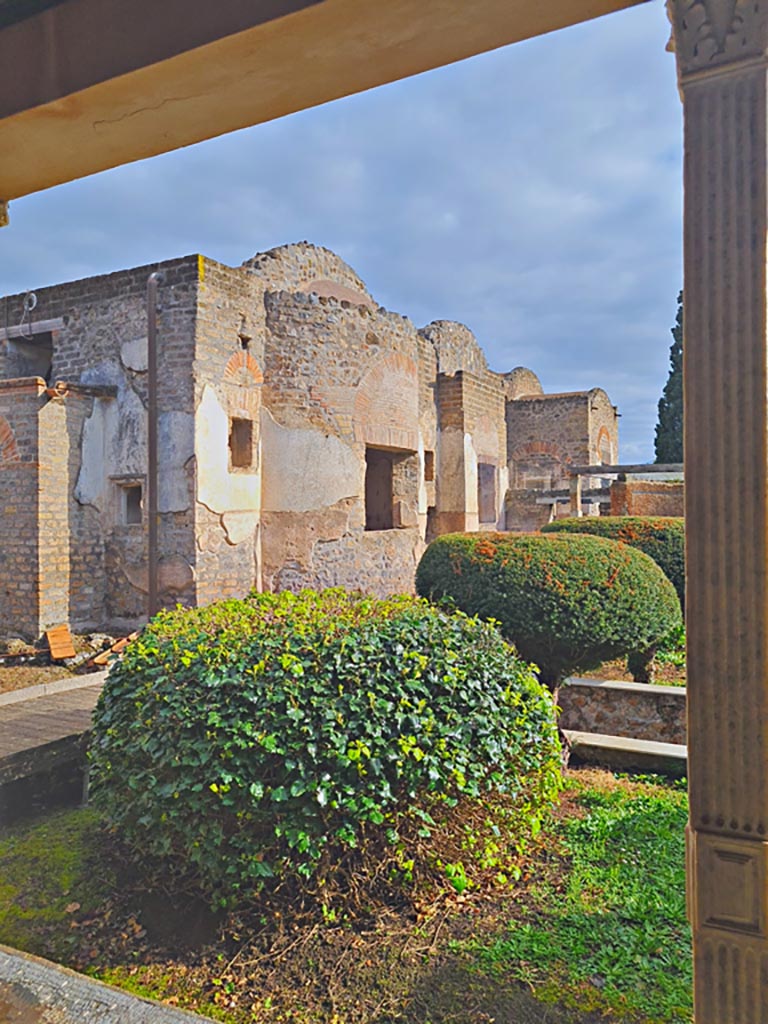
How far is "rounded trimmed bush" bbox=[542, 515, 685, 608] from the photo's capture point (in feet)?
27.0

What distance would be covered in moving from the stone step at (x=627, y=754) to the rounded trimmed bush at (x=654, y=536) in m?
3.52

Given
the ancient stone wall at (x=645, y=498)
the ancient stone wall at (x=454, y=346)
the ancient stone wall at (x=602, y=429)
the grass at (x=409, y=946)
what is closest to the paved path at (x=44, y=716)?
the grass at (x=409, y=946)

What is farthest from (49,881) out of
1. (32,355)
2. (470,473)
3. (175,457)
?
(470,473)

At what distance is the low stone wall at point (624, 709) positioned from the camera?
219 inches

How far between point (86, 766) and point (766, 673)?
12.7ft

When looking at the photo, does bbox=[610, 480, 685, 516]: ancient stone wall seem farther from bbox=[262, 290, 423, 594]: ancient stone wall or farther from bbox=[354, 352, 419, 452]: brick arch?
bbox=[262, 290, 423, 594]: ancient stone wall

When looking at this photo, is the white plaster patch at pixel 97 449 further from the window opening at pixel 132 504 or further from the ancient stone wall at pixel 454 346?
the ancient stone wall at pixel 454 346

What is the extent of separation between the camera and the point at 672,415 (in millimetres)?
19516

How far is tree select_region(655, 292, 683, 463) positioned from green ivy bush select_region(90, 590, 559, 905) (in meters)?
17.1

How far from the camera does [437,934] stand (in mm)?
2756

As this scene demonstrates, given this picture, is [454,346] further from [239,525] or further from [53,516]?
[53,516]

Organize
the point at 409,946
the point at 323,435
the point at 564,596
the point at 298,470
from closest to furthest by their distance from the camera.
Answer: the point at 409,946
the point at 564,596
the point at 298,470
the point at 323,435

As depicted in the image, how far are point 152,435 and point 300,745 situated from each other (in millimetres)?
6631

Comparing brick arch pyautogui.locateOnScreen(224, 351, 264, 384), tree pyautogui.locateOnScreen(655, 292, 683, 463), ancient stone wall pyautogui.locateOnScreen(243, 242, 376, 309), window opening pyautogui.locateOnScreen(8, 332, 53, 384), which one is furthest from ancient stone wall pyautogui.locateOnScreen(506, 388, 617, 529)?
window opening pyautogui.locateOnScreen(8, 332, 53, 384)
